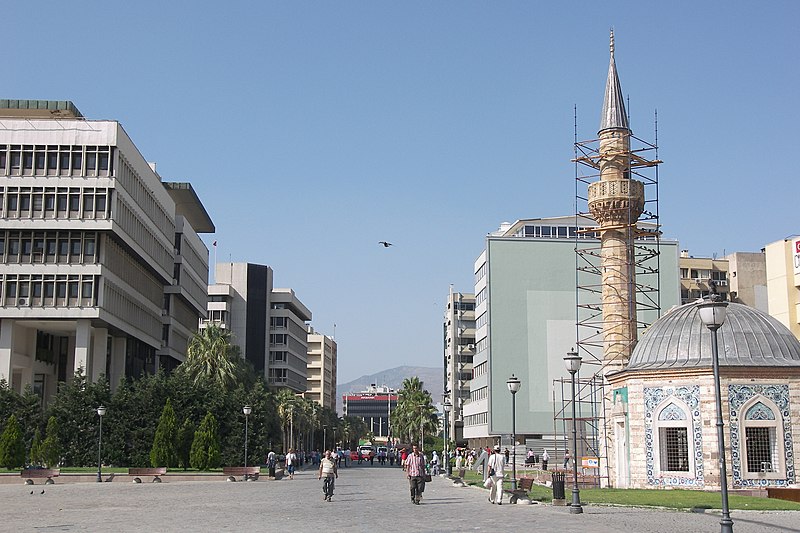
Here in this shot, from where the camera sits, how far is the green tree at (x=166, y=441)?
185 ft

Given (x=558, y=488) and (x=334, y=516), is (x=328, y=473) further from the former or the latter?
(x=558, y=488)

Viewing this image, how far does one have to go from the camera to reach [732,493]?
31875mm

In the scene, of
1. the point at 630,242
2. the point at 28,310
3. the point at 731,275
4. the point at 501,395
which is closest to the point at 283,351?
the point at 501,395

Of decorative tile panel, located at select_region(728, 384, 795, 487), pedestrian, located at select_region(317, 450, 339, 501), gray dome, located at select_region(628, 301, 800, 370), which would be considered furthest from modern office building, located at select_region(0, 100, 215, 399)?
decorative tile panel, located at select_region(728, 384, 795, 487)

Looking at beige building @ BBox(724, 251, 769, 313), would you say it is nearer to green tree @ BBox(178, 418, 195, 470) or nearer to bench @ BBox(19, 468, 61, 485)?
green tree @ BBox(178, 418, 195, 470)

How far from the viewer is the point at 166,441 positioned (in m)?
56.8

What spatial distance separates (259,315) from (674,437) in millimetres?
100828

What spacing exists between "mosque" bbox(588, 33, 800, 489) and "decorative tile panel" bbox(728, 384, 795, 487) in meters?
0.03

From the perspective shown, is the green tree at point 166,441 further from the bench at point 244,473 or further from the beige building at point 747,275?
the beige building at point 747,275

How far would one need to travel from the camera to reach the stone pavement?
66.1 ft

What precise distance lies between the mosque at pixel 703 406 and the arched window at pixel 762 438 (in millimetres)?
35

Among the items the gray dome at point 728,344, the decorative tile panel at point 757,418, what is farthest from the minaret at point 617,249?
the decorative tile panel at point 757,418

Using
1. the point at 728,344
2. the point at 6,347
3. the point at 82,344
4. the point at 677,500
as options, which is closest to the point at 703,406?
the point at 728,344

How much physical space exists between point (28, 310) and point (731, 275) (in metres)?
81.3
